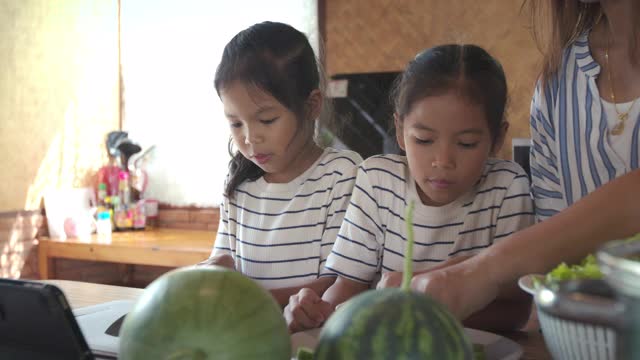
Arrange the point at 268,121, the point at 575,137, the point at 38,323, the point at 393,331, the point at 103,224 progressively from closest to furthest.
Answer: the point at 393,331
the point at 38,323
the point at 575,137
the point at 268,121
the point at 103,224

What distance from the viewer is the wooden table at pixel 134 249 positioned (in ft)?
9.48

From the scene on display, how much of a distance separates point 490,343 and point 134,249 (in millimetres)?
2514

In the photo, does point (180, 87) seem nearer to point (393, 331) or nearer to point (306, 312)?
point (306, 312)

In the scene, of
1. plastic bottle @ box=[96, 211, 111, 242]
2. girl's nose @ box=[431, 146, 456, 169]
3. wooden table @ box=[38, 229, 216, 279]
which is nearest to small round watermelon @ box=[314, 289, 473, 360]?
girl's nose @ box=[431, 146, 456, 169]

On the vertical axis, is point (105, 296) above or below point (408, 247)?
below

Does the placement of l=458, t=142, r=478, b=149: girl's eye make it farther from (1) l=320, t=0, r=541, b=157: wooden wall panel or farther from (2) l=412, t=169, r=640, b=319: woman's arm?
(1) l=320, t=0, r=541, b=157: wooden wall panel

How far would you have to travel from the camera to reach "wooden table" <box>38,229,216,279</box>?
2891mm

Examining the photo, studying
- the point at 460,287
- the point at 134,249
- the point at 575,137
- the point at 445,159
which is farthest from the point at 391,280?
the point at 134,249

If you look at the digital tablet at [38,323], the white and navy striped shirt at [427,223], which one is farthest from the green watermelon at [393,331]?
the white and navy striped shirt at [427,223]

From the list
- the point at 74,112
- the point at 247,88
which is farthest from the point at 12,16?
the point at 247,88

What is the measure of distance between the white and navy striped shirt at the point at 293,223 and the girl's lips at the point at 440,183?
0.30 meters

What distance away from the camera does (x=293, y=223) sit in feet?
4.57

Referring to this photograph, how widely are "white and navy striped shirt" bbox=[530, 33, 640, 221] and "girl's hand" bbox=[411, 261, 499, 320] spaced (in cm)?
51

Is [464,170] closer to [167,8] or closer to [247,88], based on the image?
[247,88]
